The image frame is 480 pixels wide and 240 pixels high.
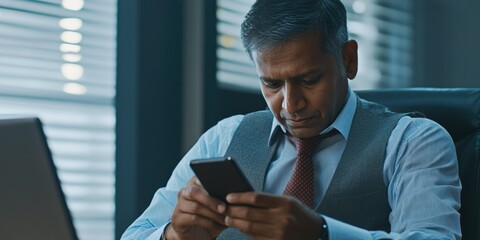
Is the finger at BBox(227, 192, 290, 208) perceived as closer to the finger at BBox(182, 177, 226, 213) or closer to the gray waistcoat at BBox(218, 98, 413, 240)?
the finger at BBox(182, 177, 226, 213)

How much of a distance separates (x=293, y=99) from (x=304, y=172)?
0.18 m

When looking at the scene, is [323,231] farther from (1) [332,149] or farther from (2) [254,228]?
(1) [332,149]

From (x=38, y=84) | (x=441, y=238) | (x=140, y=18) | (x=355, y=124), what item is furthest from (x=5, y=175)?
(x=140, y=18)

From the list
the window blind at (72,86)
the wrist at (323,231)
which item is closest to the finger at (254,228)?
the wrist at (323,231)

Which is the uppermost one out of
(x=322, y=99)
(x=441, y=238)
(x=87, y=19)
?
(x=87, y=19)

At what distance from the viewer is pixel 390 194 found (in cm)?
177

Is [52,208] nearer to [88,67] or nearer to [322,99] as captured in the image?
[322,99]

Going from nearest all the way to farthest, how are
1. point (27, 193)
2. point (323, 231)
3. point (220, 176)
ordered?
point (27, 193)
point (220, 176)
point (323, 231)

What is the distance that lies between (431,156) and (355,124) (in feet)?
0.71

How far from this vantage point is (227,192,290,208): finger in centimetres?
140

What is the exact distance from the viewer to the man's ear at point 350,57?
1.89 metres

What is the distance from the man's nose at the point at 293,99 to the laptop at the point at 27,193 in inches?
30.9

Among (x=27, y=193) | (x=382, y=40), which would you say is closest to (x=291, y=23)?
(x=27, y=193)

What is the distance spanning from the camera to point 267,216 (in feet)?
4.70
